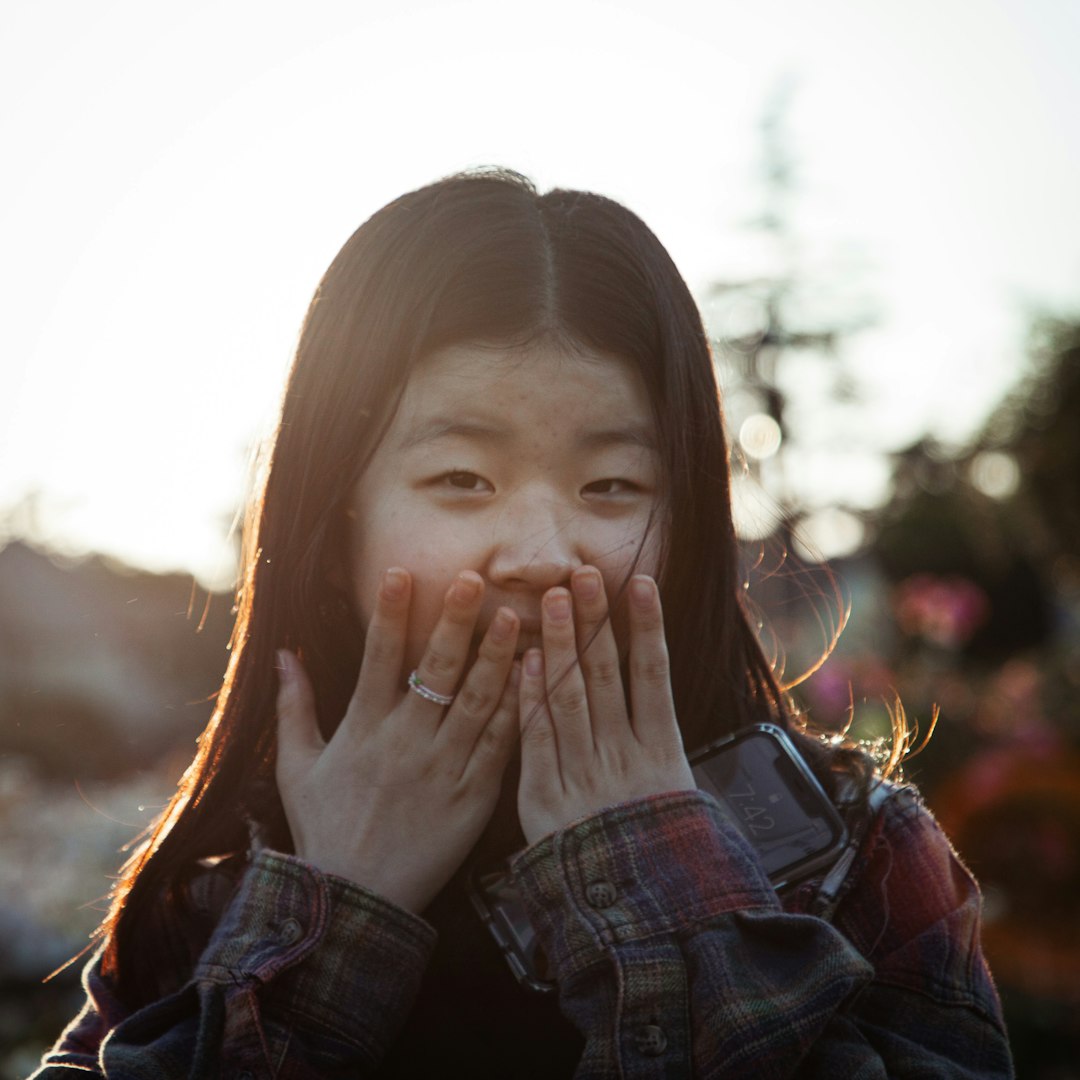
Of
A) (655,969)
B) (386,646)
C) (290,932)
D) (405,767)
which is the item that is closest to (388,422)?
(386,646)

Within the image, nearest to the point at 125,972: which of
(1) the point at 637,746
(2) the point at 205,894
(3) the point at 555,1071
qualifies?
(2) the point at 205,894

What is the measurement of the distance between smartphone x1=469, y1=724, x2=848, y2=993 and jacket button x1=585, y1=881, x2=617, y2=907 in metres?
0.18

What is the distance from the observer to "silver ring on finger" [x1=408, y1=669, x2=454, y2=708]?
1.98 metres

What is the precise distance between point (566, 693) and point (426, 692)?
0.26m

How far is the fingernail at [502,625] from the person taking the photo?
73.0 inches

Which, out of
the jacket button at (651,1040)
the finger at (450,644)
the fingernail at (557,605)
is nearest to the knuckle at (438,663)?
the finger at (450,644)

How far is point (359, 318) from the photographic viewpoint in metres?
2.08

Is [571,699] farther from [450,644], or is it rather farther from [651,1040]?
[651,1040]

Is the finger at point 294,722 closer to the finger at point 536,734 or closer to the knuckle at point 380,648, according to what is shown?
the knuckle at point 380,648

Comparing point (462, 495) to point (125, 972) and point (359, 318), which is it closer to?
point (359, 318)

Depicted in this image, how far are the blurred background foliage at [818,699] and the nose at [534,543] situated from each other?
569mm

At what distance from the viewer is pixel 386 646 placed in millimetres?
1959

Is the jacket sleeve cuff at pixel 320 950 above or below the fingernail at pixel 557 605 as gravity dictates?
below

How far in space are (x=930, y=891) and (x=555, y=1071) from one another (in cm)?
72
